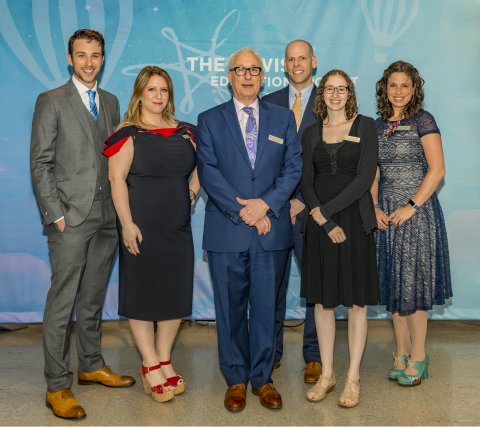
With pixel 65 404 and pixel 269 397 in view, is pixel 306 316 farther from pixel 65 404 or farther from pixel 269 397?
pixel 65 404

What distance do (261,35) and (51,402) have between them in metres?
2.86

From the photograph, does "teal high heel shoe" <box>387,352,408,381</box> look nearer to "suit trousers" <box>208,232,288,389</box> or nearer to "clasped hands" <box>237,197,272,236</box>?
"suit trousers" <box>208,232,288,389</box>

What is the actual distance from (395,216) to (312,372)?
978 millimetres

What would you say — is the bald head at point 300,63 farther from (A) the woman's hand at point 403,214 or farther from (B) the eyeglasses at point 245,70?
(A) the woman's hand at point 403,214

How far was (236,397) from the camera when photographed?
3.28 m

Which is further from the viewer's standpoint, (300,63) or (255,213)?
(300,63)

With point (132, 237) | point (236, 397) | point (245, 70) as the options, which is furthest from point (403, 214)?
point (132, 237)

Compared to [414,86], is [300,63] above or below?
above

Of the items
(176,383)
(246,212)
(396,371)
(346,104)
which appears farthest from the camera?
(396,371)

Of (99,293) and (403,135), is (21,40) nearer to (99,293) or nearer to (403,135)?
(99,293)

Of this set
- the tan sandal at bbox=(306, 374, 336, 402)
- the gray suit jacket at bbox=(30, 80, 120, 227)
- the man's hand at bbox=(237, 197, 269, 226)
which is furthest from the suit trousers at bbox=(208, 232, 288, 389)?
the gray suit jacket at bbox=(30, 80, 120, 227)

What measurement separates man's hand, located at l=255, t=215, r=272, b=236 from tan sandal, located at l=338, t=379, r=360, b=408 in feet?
2.89

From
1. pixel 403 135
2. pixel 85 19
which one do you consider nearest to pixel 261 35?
pixel 85 19

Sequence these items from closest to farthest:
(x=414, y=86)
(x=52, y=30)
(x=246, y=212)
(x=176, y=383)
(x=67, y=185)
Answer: (x=246, y=212) → (x=67, y=185) → (x=176, y=383) → (x=414, y=86) → (x=52, y=30)
